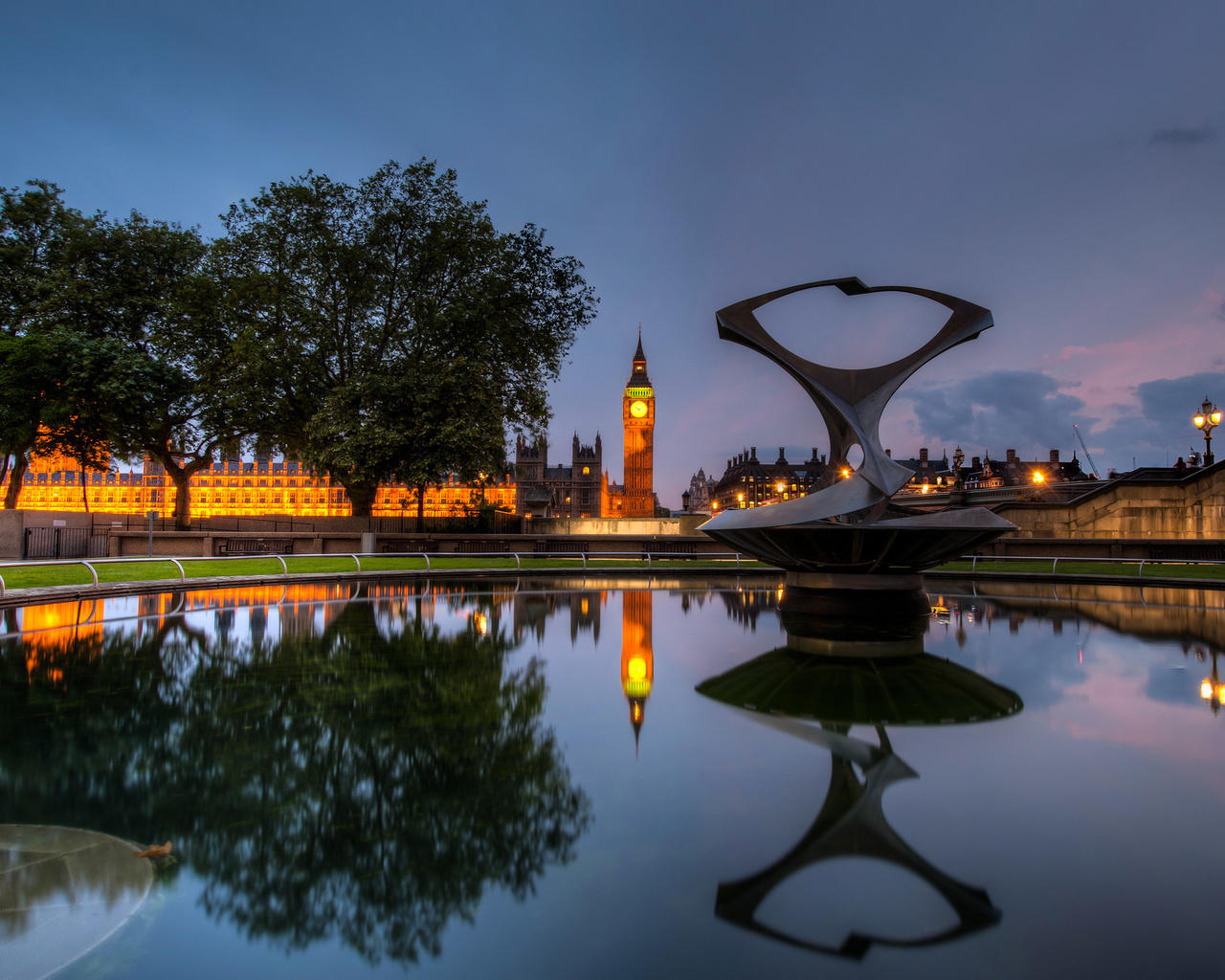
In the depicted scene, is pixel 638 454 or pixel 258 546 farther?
pixel 638 454

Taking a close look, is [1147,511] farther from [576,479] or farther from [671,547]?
[576,479]

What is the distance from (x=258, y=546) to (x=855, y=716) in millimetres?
25867

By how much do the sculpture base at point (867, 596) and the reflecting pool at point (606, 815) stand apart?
2.66 metres

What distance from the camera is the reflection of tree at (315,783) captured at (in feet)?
9.30

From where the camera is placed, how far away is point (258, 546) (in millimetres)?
25984

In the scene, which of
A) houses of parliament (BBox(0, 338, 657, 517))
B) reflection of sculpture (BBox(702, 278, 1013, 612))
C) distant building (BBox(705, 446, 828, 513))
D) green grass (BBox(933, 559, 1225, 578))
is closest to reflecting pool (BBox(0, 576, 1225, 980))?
reflection of sculpture (BBox(702, 278, 1013, 612))

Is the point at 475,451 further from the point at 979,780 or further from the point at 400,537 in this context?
the point at 979,780

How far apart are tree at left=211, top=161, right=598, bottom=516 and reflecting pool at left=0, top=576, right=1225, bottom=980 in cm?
1740

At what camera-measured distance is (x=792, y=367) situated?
13.5 m

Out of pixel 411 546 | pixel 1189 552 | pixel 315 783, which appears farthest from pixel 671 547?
pixel 315 783

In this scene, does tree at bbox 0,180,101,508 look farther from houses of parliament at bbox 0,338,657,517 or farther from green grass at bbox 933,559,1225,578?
houses of parliament at bbox 0,338,657,517

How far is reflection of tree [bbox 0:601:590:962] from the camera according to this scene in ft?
9.30

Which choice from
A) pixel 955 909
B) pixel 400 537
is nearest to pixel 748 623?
pixel 955 909

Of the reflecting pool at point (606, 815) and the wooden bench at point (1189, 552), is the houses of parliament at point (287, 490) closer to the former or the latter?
the wooden bench at point (1189, 552)
